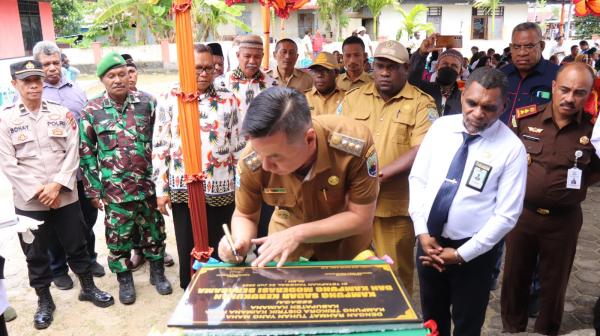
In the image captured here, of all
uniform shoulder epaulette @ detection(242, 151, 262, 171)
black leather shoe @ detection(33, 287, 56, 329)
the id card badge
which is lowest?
black leather shoe @ detection(33, 287, 56, 329)

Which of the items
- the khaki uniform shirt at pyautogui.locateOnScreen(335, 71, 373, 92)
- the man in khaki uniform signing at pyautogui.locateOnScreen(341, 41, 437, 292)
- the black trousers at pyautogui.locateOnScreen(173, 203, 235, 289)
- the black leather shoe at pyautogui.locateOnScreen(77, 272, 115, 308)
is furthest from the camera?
the khaki uniform shirt at pyautogui.locateOnScreen(335, 71, 373, 92)

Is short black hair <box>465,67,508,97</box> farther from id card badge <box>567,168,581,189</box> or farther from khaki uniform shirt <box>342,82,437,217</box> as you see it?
id card badge <box>567,168,581,189</box>

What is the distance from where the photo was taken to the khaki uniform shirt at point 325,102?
4.14 m

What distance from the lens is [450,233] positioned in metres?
2.35

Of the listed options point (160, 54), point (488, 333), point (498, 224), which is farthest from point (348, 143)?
point (160, 54)

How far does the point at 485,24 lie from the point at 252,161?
32505mm

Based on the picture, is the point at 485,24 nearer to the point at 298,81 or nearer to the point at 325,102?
the point at 298,81

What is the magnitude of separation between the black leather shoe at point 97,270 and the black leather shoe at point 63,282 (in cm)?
23

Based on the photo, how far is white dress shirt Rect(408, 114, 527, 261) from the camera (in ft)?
7.27

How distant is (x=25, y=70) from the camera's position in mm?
3262

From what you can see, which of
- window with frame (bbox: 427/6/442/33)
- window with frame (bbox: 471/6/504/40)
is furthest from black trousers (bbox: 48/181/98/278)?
window with frame (bbox: 471/6/504/40)

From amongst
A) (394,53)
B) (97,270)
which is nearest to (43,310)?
(97,270)

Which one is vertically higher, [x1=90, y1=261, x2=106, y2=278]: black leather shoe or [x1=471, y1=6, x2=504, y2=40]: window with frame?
[x1=471, y1=6, x2=504, y2=40]: window with frame

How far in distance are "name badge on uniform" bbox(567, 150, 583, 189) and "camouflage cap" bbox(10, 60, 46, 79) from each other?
11.8 ft
